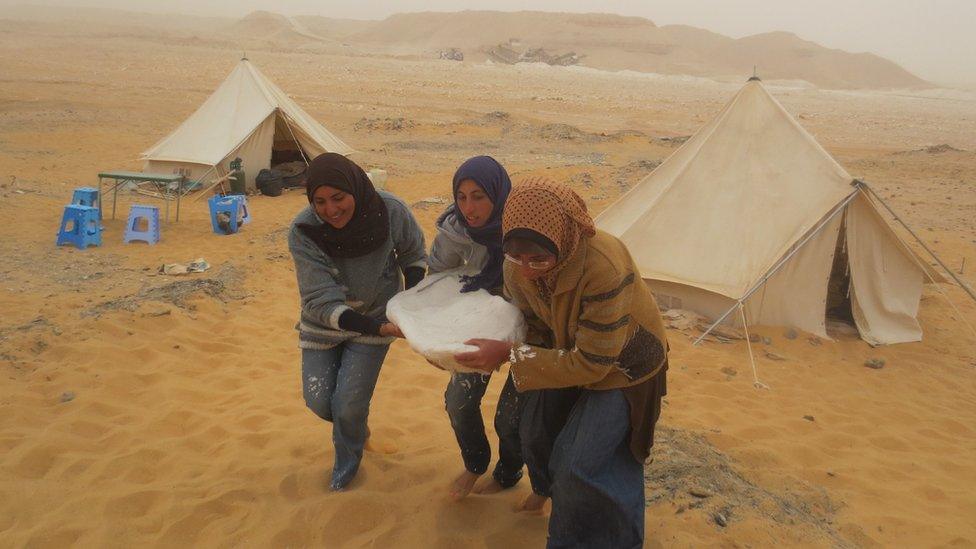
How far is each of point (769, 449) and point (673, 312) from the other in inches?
92.5

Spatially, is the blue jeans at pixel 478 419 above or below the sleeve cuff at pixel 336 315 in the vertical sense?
below

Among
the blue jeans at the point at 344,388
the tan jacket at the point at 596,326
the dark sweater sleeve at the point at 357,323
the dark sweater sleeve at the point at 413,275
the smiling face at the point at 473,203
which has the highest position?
the smiling face at the point at 473,203

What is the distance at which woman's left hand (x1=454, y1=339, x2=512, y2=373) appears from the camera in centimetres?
207

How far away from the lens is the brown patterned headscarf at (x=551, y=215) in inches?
72.4

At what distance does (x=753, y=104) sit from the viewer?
20.2 ft

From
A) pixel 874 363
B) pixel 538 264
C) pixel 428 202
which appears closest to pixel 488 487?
pixel 538 264

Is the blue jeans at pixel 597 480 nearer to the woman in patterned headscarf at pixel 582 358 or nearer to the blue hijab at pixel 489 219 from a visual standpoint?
the woman in patterned headscarf at pixel 582 358

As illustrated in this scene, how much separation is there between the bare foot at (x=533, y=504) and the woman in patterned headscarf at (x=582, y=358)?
1.33 feet

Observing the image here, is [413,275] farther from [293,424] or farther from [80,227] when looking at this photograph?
[80,227]

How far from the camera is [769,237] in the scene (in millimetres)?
5570

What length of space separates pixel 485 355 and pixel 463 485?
0.92 meters

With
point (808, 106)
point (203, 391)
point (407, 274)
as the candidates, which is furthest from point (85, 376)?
point (808, 106)

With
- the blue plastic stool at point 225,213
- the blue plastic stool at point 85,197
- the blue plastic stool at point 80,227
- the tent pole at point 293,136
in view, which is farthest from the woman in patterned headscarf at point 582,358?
the tent pole at point 293,136

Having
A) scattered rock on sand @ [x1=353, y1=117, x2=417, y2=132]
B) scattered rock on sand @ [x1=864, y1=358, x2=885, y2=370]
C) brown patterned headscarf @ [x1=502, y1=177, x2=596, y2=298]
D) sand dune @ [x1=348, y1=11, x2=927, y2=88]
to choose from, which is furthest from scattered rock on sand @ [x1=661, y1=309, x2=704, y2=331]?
sand dune @ [x1=348, y1=11, x2=927, y2=88]
